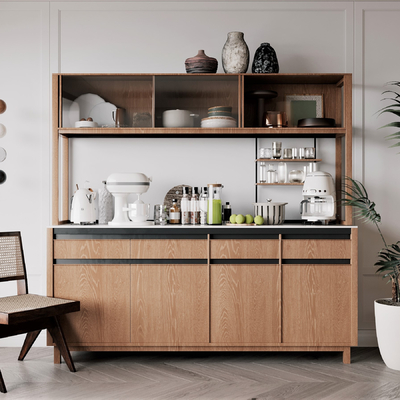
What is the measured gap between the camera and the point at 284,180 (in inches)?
131

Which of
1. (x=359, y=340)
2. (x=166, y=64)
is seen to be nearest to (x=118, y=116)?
(x=166, y=64)

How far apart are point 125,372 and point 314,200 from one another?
1.81 metres

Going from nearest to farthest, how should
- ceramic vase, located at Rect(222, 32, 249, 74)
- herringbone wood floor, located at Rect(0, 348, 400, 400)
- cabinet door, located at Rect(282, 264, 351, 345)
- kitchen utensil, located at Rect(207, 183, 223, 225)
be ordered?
herringbone wood floor, located at Rect(0, 348, 400, 400)
cabinet door, located at Rect(282, 264, 351, 345)
kitchen utensil, located at Rect(207, 183, 223, 225)
ceramic vase, located at Rect(222, 32, 249, 74)

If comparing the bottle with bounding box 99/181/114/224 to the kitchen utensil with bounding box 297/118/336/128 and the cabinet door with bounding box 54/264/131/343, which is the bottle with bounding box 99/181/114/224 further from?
the kitchen utensil with bounding box 297/118/336/128

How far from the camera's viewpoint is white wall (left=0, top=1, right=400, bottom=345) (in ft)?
11.1

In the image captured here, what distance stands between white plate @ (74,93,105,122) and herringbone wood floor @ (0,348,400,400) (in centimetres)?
179

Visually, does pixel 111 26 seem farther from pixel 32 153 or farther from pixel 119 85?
pixel 32 153

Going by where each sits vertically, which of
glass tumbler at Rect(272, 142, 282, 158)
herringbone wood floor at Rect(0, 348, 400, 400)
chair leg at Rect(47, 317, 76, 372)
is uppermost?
glass tumbler at Rect(272, 142, 282, 158)

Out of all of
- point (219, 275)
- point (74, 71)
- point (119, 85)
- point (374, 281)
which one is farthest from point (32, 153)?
point (374, 281)

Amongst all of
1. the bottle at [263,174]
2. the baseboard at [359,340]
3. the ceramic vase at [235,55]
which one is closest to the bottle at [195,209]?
the bottle at [263,174]

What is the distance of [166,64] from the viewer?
11.2ft

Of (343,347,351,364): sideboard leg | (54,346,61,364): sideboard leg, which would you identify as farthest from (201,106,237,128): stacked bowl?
(54,346,61,364): sideboard leg

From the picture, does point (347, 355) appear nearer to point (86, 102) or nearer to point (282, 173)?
point (282, 173)

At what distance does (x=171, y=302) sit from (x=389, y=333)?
1484 millimetres
